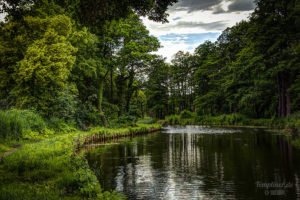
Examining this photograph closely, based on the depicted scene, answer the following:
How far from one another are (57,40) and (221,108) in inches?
1679

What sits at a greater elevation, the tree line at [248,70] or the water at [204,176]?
the tree line at [248,70]

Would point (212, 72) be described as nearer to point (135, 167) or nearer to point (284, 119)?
point (284, 119)

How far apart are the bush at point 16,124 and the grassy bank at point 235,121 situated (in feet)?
78.8

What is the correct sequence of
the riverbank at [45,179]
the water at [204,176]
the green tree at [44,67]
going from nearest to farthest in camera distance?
1. the riverbank at [45,179]
2. the water at [204,176]
3. the green tree at [44,67]

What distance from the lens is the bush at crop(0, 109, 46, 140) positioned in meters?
12.7

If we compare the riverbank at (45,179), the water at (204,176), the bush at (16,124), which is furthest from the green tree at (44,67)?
the riverbank at (45,179)

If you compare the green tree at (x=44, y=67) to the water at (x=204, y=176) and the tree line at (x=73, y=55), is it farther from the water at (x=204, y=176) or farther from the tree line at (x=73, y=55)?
the water at (x=204, y=176)

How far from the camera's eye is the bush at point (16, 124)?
1270cm

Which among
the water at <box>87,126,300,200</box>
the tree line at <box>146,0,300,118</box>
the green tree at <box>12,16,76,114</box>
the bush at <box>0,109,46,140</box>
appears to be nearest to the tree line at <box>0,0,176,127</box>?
the green tree at <box>12,16,76,114</box>

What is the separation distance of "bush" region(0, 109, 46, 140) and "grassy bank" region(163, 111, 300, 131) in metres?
24.0

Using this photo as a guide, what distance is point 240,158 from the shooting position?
12148mm

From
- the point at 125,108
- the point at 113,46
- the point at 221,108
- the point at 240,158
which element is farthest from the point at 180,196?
the point at 221,108

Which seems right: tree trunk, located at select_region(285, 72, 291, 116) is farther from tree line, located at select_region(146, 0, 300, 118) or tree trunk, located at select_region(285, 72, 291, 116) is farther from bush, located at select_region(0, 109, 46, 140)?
bush, located at select_region(0, 109, 46, 140)

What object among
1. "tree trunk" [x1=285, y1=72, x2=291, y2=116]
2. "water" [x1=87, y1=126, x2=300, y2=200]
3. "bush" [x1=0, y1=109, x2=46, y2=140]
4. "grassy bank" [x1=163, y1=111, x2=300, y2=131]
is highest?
"tree trunk" [x1=285, y1=72, x2=291, y2=116]
